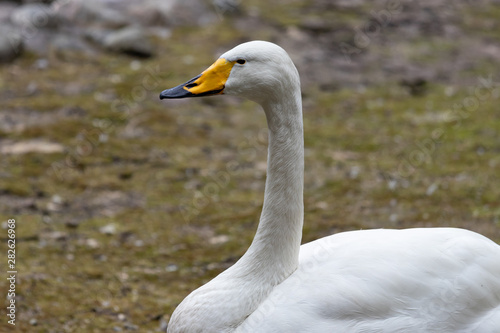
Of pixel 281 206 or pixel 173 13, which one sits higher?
pixel 281 206

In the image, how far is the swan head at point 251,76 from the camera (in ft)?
11.5

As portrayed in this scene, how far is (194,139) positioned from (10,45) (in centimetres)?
395

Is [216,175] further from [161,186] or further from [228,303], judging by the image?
[228,303]

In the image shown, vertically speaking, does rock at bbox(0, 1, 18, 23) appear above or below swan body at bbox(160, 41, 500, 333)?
below

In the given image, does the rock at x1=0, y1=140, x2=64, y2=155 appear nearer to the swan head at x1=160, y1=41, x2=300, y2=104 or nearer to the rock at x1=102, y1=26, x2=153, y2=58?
the rock at x1=102, y1=26, x2=153, y2=58

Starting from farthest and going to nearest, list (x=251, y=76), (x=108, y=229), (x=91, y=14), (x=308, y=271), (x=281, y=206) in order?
(x=91, y=14) → (x=108, y=229) → (x=281, y=206) → (x=308, y=271) → (x=251, y=76)

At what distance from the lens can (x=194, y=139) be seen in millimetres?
8133

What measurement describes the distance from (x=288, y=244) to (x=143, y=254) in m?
2.29

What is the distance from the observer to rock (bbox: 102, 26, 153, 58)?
34.7 feet

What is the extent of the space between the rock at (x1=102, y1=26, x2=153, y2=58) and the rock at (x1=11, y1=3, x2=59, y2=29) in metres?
1.07

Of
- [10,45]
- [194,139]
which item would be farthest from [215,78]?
[10,45]

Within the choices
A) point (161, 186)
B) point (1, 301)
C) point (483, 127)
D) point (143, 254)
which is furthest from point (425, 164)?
point (1, 301)

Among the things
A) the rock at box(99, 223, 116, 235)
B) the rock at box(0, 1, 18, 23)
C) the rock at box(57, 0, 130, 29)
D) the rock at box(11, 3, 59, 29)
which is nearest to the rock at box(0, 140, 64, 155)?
the rock at box(99, 223, 116, 235)

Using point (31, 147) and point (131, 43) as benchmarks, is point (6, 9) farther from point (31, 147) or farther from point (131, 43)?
point (31, 147)
